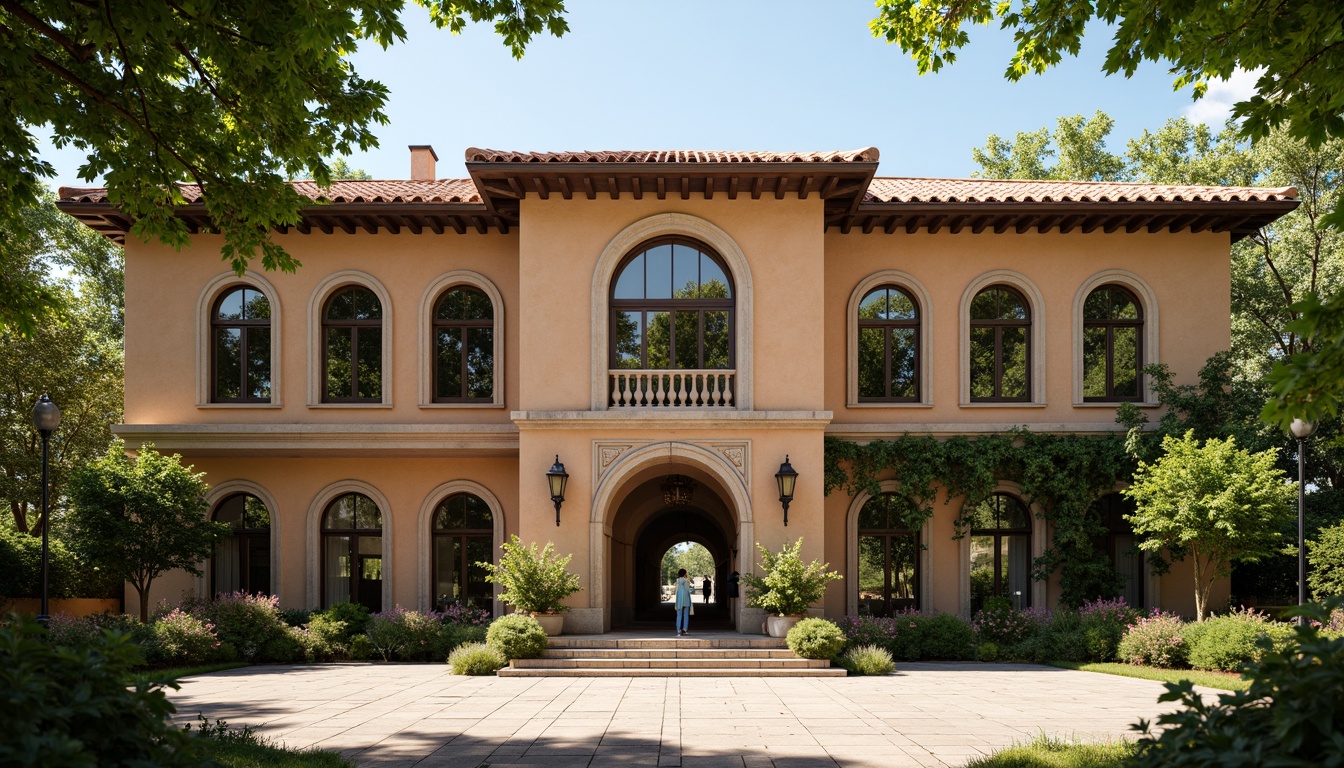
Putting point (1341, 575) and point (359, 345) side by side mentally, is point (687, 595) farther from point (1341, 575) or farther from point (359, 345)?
point (1341, 575)

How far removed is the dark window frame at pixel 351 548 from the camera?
18.6 meters

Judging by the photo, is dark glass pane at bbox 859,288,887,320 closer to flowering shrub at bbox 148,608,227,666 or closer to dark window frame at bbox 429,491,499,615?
dark window frame at bbox 429,491,499,615

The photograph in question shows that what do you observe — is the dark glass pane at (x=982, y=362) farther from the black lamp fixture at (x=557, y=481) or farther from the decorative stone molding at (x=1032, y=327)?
the black lamp fixture at (x=557, y=481)

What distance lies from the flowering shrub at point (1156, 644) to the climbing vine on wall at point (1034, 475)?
2.25 m

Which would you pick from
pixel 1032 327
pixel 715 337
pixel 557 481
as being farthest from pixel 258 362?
pixel 1032 327

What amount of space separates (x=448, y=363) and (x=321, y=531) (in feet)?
13.9

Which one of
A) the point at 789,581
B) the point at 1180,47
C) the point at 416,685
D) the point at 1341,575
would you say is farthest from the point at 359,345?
the point at 1341,575

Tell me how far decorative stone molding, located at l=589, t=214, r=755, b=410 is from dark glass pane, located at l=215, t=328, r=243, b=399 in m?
7.71

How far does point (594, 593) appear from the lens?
1633 cm

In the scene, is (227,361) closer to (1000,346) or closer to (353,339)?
(353,339)

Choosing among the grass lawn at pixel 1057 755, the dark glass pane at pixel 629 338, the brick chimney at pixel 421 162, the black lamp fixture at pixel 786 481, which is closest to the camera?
the grass lawn at pixel 1057 755

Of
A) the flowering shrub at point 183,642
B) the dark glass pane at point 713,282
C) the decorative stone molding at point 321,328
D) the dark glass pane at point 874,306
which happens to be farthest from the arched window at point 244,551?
the dark glass pane at point 874,306

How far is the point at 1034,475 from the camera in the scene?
17703 millimetres

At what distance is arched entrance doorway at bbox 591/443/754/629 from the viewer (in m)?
16.4
